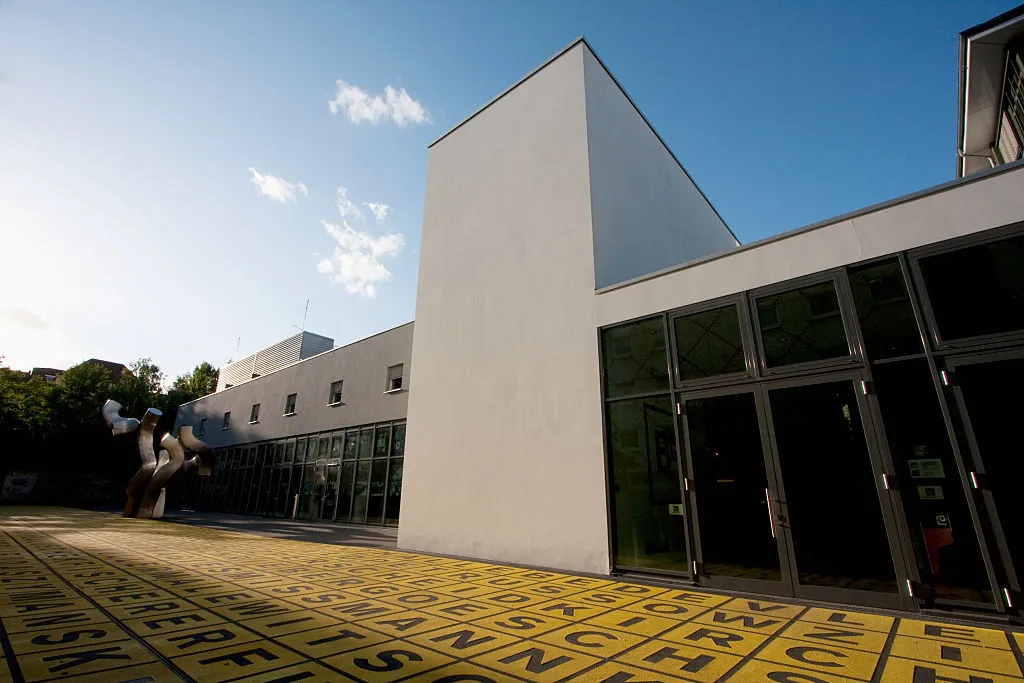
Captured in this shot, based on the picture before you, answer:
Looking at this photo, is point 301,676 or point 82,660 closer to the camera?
point 301,676

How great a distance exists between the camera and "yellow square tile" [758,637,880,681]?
2922mm

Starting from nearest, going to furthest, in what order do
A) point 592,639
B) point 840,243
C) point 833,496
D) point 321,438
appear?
point 592,639, point 833,496, point 840,243, point 321,438

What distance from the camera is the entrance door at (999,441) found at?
4.04 m

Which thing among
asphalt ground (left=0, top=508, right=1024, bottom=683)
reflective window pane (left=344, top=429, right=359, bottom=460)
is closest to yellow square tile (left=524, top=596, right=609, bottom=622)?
asphalt ground (left=0, top=508, right=1024, bottom=683)

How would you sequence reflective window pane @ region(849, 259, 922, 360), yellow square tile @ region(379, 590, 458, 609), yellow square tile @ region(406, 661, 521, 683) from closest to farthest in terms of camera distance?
yellow square tile @ region(406, 661, 521, 683) < yellow square tile @ region(379, 590, 458, 609) < reflective window pane @ region(849, 259, 922, 360)

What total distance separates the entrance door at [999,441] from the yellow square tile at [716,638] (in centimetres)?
247

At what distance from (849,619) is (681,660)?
2218mm

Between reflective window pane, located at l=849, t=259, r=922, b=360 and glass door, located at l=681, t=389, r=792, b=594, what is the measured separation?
136 centimetres

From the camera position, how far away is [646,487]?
21.1 ft

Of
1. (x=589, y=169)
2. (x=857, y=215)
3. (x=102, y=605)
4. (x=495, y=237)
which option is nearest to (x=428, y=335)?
(x=495, y=237)

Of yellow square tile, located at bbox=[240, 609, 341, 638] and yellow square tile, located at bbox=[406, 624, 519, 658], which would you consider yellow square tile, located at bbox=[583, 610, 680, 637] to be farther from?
yellow square tile, located at bbox=[240, 609, 341, 638]

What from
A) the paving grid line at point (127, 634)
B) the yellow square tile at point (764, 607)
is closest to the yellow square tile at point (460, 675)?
the paving grid line at point (127, 634)

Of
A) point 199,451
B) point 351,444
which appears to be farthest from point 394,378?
point 199,451

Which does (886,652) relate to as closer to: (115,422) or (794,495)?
(794,495)
